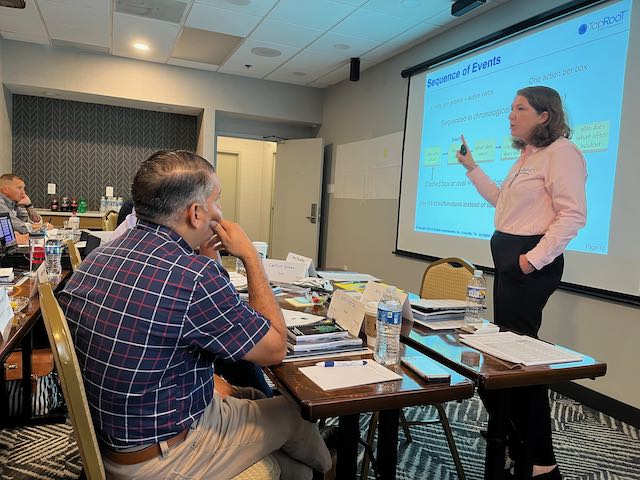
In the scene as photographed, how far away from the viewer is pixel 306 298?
1.94 meters

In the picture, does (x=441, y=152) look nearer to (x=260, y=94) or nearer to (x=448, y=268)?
(x=448, y=268)

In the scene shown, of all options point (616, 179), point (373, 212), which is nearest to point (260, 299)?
point (616, 179)

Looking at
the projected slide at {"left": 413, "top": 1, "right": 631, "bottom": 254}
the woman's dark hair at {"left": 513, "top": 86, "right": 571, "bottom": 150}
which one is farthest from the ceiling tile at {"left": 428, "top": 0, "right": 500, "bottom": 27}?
the woman's dark hair at {"left": 513, "top": 86, "right": 571, "bottom": 150}

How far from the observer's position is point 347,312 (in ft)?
4.93

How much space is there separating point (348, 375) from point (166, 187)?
620mm

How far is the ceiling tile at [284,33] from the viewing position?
13.5 ft

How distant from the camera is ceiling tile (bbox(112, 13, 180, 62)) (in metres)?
4.18

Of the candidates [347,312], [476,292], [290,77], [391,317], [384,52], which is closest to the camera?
[391,317]

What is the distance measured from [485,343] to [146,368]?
3.19 feet

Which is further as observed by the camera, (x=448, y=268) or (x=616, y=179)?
(x=616, y=179)

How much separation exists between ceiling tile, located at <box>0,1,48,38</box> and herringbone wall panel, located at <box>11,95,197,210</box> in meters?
1.33

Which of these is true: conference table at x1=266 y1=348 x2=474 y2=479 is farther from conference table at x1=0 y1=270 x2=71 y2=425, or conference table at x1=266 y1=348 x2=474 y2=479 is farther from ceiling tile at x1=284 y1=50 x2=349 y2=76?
ceiling tile at x1=284 y1=50 x2=349 y2=76

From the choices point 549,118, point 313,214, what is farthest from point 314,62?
point 549,118

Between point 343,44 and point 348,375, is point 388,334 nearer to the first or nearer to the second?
point 348,375
